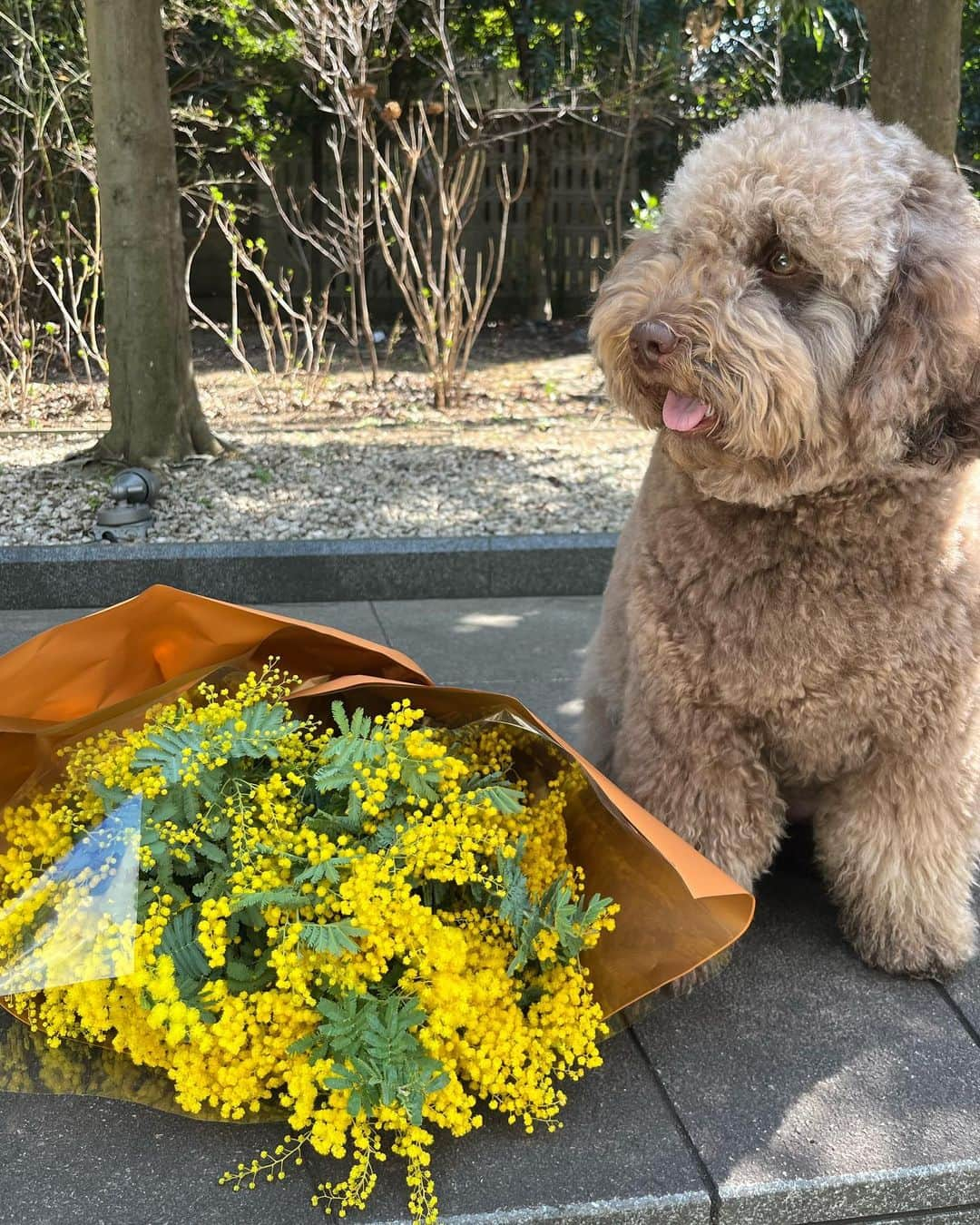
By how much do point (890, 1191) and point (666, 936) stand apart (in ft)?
1.71

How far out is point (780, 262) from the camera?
1883mm

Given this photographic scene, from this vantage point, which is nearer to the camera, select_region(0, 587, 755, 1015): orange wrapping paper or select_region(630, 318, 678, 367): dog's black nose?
select_region(630, 318, 678, 367): dog's black nose

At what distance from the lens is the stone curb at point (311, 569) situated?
15.1 feet

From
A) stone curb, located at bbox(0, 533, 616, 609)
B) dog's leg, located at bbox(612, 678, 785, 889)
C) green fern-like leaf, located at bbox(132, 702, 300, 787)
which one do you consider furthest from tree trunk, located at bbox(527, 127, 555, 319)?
green fern-like leaf, located at bbox(132, 702, 300, 787)

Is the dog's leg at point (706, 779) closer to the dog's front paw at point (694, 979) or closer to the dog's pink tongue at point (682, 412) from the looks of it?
the dog's front paw at point (694, 979)

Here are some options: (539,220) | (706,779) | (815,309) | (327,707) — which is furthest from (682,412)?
(539,220)

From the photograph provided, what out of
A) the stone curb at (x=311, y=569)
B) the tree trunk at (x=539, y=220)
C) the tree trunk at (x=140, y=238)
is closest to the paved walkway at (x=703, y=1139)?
the stone curb at (x=311, y=569)

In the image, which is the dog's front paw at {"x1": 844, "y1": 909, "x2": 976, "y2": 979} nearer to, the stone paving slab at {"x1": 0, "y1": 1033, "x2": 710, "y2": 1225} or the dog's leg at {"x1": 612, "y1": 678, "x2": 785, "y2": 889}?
the dog's leg at {"x1": 612, "y1": 678, "x2": 785, "y2": 889}

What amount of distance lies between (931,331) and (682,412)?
40cm

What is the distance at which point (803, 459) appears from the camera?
76.3 inches

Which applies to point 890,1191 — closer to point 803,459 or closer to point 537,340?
point 803,459

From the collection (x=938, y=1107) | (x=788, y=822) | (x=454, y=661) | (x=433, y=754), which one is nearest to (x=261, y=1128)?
(x=433, y=754)

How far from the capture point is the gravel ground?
5.09 metres

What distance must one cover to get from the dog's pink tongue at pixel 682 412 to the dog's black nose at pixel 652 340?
0.09 metres
